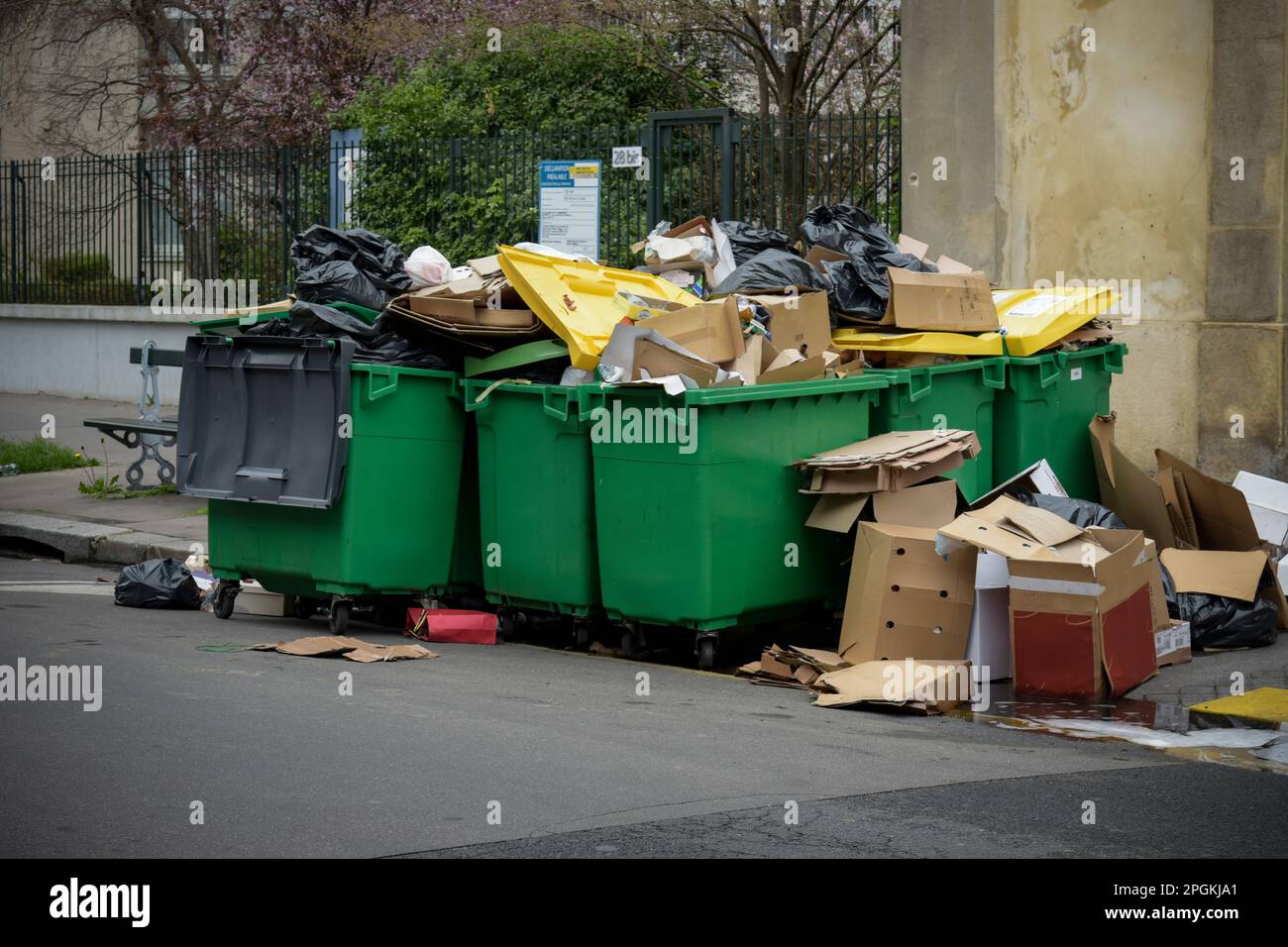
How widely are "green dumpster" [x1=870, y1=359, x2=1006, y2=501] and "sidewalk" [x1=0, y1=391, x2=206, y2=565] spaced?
15.3ft

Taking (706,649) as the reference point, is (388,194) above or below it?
above

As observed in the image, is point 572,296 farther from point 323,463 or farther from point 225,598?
point 225,598

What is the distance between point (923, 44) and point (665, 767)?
812 centimetres

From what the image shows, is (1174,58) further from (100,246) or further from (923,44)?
(100,246)

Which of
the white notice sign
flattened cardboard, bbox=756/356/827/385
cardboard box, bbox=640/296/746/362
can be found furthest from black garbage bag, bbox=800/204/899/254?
the white notice sign

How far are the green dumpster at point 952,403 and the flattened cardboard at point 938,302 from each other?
0.21 metres

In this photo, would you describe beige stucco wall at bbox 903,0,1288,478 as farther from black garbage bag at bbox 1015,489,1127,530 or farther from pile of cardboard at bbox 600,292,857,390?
pile of cardboard at bbox 600,292,857,390

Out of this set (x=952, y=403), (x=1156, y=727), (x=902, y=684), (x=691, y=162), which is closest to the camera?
(x=1156, y=727)

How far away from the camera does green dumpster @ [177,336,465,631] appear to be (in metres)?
7.61

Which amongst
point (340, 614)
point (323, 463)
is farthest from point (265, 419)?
point (340, 614)

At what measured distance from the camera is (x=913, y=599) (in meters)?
6.98

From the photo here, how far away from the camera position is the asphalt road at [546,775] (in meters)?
4.56

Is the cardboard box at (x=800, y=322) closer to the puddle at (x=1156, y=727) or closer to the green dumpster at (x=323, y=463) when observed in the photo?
the green dumpster at (x=323, y=463)

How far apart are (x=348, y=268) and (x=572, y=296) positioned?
48.4 inches
